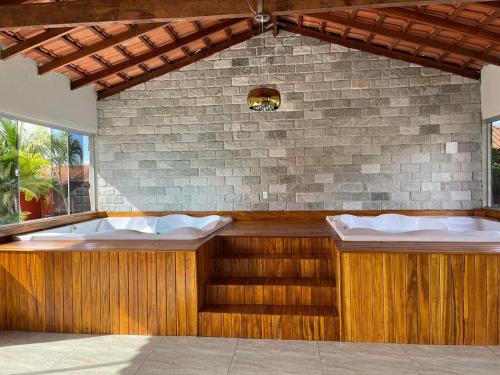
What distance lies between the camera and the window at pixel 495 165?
511cm

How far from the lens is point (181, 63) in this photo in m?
5.76

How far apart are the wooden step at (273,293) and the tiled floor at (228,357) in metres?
0.38

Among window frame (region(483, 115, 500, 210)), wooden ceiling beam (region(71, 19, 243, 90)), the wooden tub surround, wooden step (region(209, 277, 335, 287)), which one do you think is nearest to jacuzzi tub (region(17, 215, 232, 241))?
the wooden tub surround

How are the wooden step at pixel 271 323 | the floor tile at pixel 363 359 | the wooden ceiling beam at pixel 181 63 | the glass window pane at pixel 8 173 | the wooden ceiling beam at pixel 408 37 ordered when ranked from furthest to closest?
1. the wooden ceiling beam at pixel 181 63
2. the wooden ceiling beam at pixel 408 37
3. the glass window pane at pixel 8 173
4. the wooden step at pixel 271 323
5. the floor tile at pixel 363 359

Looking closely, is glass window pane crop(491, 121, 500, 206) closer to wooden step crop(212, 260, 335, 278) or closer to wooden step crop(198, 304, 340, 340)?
wooden step crop(212, 260, 335, 278)

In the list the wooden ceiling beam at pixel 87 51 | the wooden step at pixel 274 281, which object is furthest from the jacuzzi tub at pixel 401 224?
the wooden ceiling beam at pixel 87 51

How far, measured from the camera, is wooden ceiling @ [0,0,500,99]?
3.12 m

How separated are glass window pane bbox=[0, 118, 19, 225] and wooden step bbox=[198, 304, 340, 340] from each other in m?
2.43

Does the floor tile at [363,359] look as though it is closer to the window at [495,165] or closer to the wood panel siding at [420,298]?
the wood panel siding at [420,298]

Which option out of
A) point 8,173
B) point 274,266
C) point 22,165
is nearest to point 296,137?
point 274,266

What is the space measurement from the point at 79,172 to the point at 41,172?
2.84ft

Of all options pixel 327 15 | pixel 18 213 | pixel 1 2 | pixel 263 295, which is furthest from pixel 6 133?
pixel 327 15

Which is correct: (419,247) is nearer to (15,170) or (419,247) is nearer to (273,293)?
(273,293)

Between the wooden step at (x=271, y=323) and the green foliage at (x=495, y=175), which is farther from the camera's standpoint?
the green foliage at (x=495, y=175)
